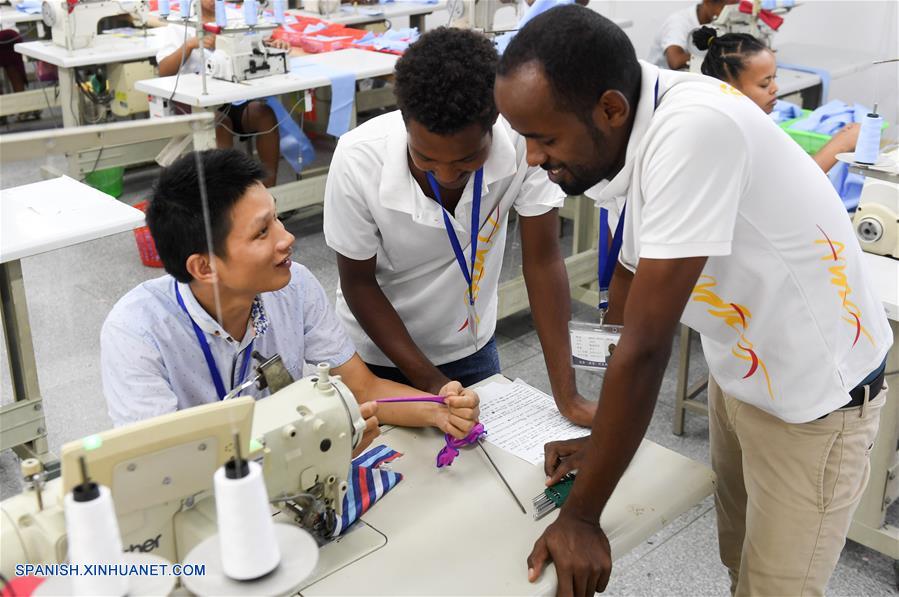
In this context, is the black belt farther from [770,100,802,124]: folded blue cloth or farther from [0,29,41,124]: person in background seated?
[0,29,41,124]: person in background seated

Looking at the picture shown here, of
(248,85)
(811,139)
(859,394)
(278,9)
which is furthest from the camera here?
(278,9)

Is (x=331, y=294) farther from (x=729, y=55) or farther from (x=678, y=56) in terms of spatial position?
(x=678, y=56)

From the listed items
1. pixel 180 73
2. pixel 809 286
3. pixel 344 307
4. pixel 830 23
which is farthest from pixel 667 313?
pixel 830 23

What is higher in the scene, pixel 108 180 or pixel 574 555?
pixel 574 555

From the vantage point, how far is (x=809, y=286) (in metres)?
1.28

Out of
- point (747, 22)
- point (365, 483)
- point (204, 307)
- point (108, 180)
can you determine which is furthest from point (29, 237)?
point (747, 22)

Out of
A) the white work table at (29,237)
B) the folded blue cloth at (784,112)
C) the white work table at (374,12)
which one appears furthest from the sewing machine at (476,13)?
the white work table at (374,12)

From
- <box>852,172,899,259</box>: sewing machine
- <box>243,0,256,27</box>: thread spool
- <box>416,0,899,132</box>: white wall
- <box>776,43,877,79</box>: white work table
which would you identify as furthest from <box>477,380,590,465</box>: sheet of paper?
<box>416,0,899,132</box>: white wall

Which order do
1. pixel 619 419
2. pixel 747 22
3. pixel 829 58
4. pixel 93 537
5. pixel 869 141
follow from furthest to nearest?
pixel 829 58
pixel 747 22
pixel 869 141
pixel 619 419
pixel 93 537

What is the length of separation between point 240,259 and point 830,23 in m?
5.40

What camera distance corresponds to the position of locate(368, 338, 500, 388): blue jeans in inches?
78.1

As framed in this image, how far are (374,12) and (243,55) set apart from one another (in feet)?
7.01

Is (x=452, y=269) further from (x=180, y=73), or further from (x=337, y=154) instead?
(x=180, y=73)

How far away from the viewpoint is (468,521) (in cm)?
140
